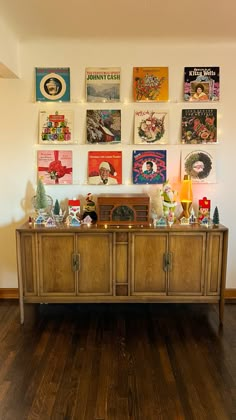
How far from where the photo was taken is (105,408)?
5.96 ft

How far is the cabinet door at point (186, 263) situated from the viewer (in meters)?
2.66

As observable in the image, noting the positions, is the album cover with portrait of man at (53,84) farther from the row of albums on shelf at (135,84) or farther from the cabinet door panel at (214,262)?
the cabinet door panel at (214,262)

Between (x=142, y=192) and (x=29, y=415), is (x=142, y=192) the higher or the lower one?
the higher one

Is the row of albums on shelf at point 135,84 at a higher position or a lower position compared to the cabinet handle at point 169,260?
higher

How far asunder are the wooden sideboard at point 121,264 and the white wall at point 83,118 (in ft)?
1.63

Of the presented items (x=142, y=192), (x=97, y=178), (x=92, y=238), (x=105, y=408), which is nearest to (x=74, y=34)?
(x=97, y=178)

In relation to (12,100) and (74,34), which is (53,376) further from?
(74,34)

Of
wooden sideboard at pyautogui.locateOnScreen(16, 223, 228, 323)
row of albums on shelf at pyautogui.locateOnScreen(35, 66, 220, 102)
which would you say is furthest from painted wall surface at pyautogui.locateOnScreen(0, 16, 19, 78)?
wooden sideboard at pyautogui.locateOnScreen(16, 223, 228, 323)

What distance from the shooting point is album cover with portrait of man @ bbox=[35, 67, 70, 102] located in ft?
9.55

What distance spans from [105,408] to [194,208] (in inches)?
72.9

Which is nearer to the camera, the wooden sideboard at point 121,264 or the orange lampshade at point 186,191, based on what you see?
the wooden sideboard at point 121,264

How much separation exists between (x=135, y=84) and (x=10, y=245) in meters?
1.92

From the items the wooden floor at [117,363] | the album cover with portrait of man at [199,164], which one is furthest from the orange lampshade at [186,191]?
the wooden floor at [117,363]

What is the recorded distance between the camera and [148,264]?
270 centimetres
